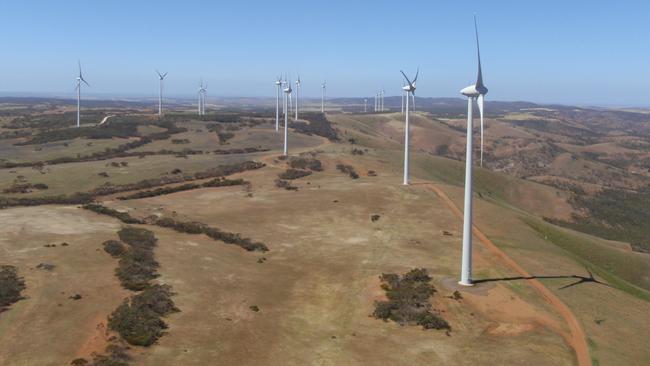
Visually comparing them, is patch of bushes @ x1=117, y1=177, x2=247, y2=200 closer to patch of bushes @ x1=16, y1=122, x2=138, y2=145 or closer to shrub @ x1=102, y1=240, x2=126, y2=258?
shrub @ x1=102, y1=240, x2=126, y2=258

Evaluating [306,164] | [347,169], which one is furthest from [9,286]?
[347,169]

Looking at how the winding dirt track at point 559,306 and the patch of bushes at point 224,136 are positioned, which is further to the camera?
the patch of bushes at point 224,136

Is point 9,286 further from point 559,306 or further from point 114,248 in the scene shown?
point 559,306

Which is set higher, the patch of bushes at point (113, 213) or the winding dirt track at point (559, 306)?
the patch of bushes at point (113, 213)

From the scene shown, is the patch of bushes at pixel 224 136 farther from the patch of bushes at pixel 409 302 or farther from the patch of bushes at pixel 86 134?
the patch of bushes at pixel 409 302

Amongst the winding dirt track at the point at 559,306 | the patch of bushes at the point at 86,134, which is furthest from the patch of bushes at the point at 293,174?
the patch of bushes at the point at 86,134

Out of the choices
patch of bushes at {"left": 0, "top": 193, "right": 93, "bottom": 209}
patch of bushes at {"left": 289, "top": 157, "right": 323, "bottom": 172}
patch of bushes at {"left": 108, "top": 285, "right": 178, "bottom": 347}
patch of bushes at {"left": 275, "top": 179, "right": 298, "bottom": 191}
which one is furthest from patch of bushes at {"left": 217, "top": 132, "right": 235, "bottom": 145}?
patch of bushes at {"left": 108, "top": 285, "right": 178, "bottom": 347}

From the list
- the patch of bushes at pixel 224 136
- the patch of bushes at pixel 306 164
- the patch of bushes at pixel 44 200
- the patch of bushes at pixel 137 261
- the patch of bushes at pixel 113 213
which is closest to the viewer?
the patch of bushes at pixel 137 261
